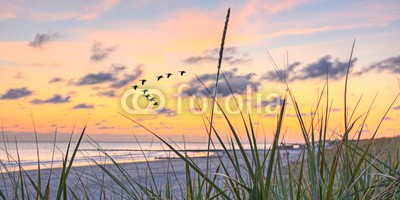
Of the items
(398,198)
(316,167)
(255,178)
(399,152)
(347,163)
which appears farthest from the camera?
(399,152)

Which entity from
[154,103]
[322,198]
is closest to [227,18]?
[154,103]

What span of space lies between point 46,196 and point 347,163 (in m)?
1.07

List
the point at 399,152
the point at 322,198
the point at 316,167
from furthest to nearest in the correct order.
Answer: the point at 399,152
the point at 316,167
the point at 322,198

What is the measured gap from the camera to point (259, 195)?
5.06 feet

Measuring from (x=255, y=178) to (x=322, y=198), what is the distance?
293mm

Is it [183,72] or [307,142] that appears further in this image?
[307,142]

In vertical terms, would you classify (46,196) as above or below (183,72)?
below

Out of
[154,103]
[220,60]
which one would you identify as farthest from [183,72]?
[154,103]

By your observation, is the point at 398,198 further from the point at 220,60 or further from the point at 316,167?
the point at 220,60

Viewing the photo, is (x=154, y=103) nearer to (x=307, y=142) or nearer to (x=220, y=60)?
(x=220, y=60)

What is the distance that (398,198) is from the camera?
2266 mm

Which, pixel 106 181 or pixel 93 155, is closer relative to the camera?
pixel 106 181

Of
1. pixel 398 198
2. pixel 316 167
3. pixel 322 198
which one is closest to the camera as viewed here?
pixel 322 198

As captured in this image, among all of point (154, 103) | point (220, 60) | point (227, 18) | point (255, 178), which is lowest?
point (255, 178)
